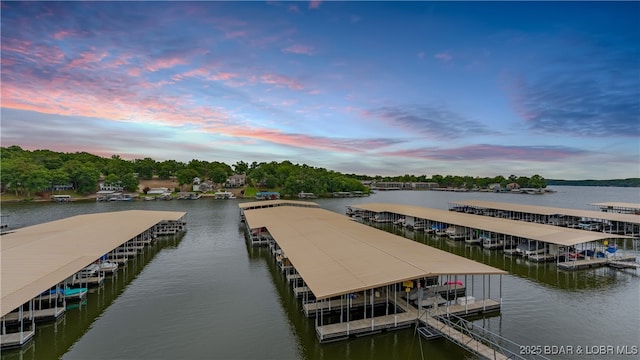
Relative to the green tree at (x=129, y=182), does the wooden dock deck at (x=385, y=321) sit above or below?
below

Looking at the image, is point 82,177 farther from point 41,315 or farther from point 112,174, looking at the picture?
point 41,315

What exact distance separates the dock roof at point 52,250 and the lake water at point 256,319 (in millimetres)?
2245

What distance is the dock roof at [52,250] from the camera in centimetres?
1451

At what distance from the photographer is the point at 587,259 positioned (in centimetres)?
2605

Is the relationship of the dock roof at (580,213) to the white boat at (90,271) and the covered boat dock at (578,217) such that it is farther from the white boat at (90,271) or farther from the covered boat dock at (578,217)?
the white boat at (90,271)

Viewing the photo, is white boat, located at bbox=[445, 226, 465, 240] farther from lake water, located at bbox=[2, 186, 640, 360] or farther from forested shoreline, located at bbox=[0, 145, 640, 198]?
forested shoreline, located at bbox=[0, 145, 640, 198]

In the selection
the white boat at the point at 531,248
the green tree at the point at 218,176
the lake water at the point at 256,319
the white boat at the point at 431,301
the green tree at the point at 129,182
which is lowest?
the lake water at the point at 256,319

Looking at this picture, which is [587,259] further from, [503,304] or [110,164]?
[110,164]

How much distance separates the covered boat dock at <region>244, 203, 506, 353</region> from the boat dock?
38.2 ft

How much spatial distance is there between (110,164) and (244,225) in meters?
87.1

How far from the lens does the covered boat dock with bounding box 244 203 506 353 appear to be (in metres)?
14.2

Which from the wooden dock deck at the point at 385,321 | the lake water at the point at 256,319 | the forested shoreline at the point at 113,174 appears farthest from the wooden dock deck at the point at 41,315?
the forested shoreline at the point at 113,174

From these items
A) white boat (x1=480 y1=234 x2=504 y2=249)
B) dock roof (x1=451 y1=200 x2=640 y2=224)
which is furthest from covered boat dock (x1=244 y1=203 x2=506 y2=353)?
dock roof (x1=451 y1=200 x2=640 y2=224)

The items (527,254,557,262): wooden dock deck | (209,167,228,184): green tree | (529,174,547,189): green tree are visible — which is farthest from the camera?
(529,174,547,189): green tree
